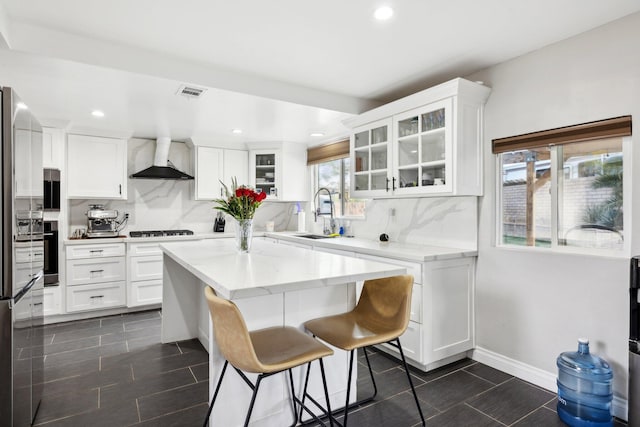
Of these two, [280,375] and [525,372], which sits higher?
[280,375]

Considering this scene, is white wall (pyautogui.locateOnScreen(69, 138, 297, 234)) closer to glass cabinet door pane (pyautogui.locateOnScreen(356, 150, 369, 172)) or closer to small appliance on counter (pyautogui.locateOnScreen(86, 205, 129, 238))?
small appliance on counter (pyautogui.locateOnScreen(86, 205, 129, 238))

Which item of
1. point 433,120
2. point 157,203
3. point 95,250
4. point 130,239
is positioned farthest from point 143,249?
point 433,120

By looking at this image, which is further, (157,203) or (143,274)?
(157,203)

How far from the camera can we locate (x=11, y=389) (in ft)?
5.27

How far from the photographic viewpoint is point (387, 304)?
1986 mm

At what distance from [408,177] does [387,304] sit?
146 cm

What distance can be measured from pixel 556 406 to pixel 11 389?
9.77 ft

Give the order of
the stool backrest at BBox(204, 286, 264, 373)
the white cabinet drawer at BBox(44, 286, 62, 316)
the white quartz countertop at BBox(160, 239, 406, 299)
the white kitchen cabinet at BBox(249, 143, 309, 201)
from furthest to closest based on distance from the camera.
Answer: the white kitchen cabinet at BBox(249, 143, 309, 201), the white cabinet drawer at BBox(44, 286, 62, 316), the white quartz countertop at BBox(160, 239, 406, 299), the stool backrest at BBox(204, 286, 264, 373)

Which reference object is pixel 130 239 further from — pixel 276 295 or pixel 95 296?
pixel 276 295

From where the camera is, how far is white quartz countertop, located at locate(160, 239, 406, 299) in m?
1.54

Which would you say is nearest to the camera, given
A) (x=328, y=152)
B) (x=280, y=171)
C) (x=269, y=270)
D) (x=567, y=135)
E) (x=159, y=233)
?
(x=269, y=270)

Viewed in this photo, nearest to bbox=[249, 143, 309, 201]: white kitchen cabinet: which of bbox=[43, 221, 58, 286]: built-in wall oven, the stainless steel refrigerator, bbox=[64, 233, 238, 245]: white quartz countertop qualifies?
bbox=[64, 233, 238, 245]: white quartz countertop

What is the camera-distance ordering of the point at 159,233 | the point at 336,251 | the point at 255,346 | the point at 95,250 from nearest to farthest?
the point at 255,346
the point at 336,251
the point at 95,250
the point at 159,233

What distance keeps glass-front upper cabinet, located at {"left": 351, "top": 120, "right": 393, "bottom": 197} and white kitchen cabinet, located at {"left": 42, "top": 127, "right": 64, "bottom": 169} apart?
320 centimetres
